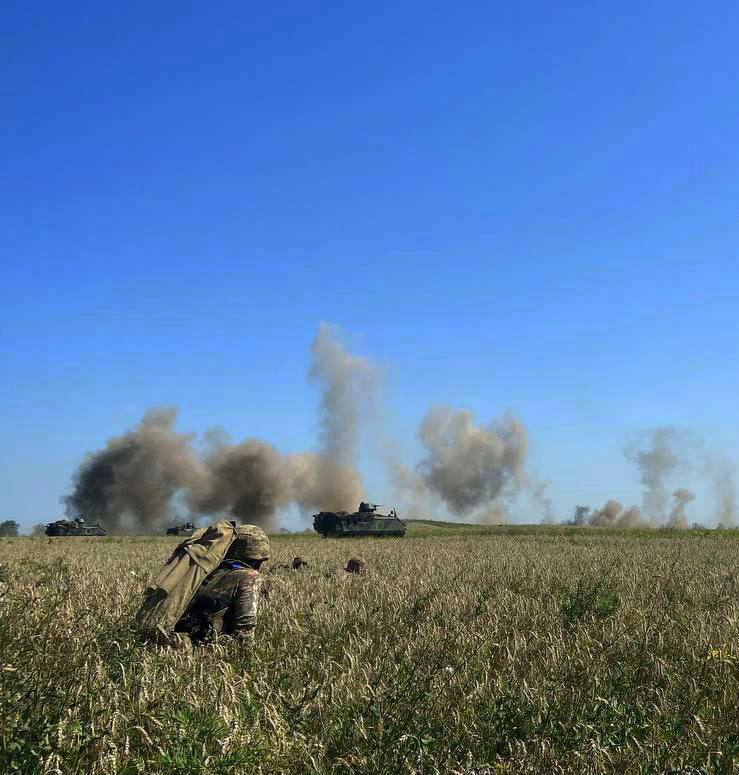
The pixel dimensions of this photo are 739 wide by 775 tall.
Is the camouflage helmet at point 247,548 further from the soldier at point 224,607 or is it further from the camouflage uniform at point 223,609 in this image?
the camouflage uniform at point 223,609

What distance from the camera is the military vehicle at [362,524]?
146ft

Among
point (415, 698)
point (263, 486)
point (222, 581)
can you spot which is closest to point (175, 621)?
point (222, 581)

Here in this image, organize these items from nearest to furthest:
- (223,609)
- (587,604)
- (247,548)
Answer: (223,609), (247,548), (587,604)

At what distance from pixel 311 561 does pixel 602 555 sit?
7.26 metres

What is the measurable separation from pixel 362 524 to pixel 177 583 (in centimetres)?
3828

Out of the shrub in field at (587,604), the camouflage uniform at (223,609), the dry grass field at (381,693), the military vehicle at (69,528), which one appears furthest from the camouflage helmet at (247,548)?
the military vehicle at (69,528)

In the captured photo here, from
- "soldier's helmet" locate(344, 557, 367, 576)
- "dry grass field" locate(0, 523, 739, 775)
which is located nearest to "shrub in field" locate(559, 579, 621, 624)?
"dry grass field" locate(0, 523, 739, 775)

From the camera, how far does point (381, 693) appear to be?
17.0ft

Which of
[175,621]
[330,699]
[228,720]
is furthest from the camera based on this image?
[175,621]

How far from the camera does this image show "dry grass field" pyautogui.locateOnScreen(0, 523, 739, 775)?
392 cm

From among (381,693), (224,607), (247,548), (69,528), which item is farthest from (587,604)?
(69,528)

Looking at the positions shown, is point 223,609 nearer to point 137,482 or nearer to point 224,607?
point 224,607

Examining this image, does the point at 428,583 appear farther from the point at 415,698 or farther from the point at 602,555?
the point at 602,555

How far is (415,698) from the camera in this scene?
4.82 m
